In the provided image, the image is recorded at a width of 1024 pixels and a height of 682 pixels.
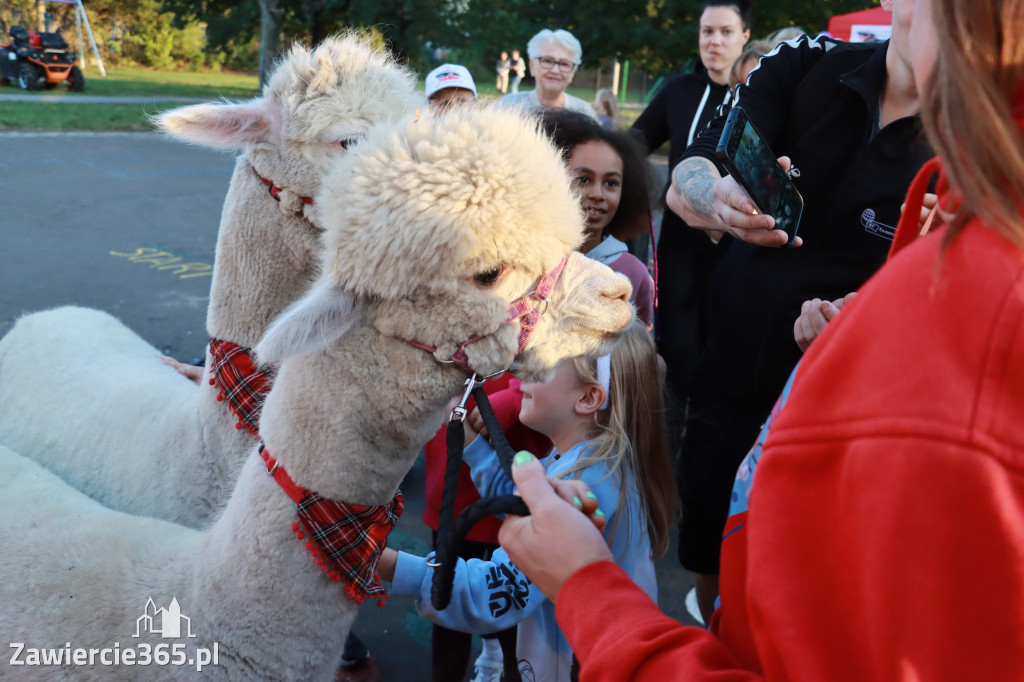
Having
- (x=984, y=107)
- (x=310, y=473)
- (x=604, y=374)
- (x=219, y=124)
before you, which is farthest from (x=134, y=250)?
(x=984, y=107)

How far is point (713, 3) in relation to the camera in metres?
4.71

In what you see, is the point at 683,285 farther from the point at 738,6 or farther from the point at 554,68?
the point at 554,68

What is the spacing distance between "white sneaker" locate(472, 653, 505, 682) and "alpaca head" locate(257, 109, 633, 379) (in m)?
1.65

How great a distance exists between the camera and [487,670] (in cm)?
278

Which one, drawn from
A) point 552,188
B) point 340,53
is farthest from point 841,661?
point 340,53

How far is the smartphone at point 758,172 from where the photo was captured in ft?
5.67

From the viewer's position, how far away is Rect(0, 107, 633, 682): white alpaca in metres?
1.48

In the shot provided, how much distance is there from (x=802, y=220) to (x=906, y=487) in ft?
5.32

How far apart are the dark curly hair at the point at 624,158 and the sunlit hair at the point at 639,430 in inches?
55.0

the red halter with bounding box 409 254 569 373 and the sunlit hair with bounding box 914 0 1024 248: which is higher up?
the sunlit hair with bounding box 914 0 1024 248

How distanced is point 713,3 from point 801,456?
4.74m

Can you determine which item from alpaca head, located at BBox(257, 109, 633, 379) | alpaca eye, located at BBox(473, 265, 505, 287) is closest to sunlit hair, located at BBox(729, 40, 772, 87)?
alpaca head, located at BBox(257, 109, 633, 379)

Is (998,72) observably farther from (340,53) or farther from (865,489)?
(340,53)

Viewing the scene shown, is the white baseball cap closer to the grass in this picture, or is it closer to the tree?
the grass
